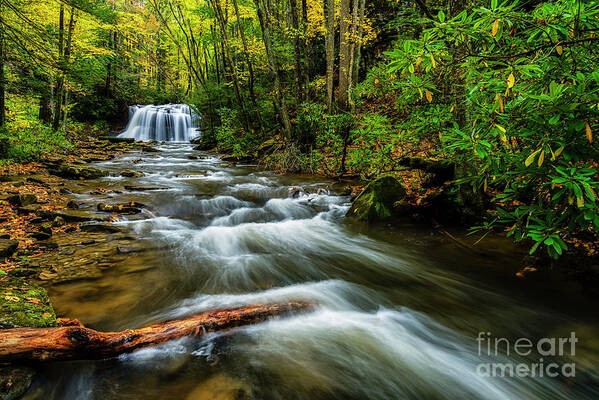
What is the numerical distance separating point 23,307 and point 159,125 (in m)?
24.5

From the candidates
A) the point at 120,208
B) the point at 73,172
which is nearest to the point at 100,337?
the point at 120,208

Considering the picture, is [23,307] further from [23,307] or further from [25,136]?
[25,136]

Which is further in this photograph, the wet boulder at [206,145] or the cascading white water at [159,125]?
the cascading white water at [159,125]

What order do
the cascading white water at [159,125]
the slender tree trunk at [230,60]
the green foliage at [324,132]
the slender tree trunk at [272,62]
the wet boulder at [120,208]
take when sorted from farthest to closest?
the cascading white water at [159,125]
the slender tree trunk at [230,60]
the slender tree trunk at [272,62]
the green foliage at [324,132]
the wet boulder at [120,208]

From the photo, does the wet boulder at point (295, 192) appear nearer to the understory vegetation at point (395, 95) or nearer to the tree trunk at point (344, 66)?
the understory vegetation at point (395, 95)

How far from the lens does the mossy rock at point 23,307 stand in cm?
208

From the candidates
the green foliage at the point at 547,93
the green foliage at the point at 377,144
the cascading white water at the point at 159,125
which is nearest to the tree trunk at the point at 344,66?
the green foliage at the point at 377,144

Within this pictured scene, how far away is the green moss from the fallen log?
0.46 feet

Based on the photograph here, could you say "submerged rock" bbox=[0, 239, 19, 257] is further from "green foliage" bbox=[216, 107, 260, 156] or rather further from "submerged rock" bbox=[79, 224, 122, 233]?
"green foliage" bbox=[216, 107, 260, 156]

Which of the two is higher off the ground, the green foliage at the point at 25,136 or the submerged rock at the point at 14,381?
the green foliage at the point at 25,136

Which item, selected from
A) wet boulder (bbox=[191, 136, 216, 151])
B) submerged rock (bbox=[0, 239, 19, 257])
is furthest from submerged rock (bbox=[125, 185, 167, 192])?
wet boulder (bbox=[191, 136, 216, 151])

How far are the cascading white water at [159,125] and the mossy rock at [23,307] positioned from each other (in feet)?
73.8

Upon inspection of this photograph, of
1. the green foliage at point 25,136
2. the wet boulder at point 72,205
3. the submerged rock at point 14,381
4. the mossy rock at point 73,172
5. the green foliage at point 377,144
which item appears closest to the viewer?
the submerged rock at point 14,381

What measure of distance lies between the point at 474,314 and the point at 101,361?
3.88 metres
